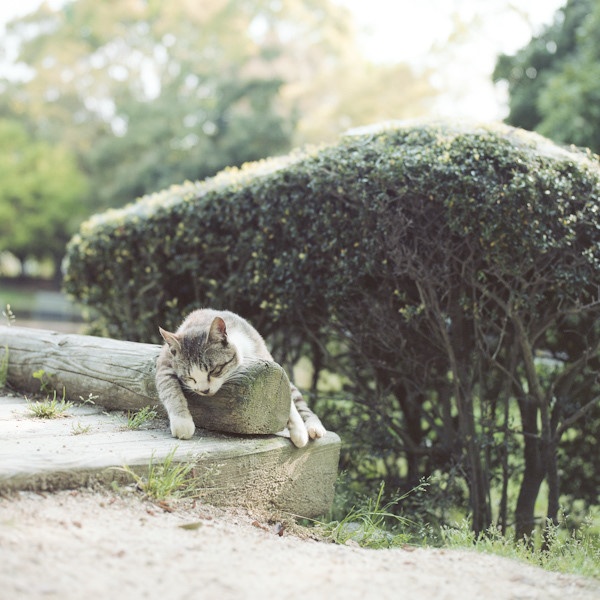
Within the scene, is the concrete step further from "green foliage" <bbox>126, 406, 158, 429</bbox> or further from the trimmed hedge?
the trimmed hedge

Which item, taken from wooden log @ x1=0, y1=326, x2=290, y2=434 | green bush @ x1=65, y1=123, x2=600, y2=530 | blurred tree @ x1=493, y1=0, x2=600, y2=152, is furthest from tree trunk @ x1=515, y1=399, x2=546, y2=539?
blurred tree @ x1=493, y1=0, x2=600, y2=152

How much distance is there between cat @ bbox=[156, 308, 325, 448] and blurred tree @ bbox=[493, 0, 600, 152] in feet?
24.1

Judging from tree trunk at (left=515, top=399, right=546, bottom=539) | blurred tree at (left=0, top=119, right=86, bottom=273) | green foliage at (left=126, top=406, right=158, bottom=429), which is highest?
blurred tree at (left=0, top=119, right=86, bottom=273)

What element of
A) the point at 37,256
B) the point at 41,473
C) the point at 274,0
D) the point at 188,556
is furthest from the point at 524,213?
the point at 37,256

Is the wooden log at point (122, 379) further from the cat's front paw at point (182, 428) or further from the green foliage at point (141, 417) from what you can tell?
the cat's front paw at point (182, 428)

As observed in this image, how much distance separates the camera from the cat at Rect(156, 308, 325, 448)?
13.0 ft

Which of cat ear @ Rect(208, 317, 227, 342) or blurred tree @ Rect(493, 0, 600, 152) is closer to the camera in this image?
cat ear @ Rect(208, 317, 227, 342)

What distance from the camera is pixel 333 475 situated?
447cm

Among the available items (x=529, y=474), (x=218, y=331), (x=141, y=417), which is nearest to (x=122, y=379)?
(x=141, y=417)

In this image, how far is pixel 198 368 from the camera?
395cm

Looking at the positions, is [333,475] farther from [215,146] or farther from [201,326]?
[215,146]

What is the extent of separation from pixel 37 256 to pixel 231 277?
25470 millimetres

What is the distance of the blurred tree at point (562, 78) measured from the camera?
31.1 ft

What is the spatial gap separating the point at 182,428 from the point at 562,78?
8.94 m
